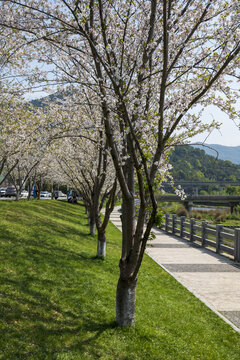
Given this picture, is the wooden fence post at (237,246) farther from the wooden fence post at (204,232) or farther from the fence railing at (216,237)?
the wooden fence post at (204,232)

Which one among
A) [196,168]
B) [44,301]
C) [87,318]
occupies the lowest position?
[87,318]

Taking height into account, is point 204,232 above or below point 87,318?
above

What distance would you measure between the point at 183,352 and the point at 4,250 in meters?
5.67

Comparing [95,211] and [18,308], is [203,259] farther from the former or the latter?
[18,308]

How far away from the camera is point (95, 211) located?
1271cm

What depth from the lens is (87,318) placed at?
6469 millimetres

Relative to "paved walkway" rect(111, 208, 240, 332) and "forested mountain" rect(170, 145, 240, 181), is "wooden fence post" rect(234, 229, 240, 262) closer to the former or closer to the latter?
"paved walkway" rect(111, 208, 240, 332)

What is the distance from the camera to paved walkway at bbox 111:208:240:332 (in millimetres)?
8516

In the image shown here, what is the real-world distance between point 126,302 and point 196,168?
15390 cm

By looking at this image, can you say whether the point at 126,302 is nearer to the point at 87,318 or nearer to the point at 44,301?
the point at 87,318

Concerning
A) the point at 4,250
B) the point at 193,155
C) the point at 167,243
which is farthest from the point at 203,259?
the point at 193,155

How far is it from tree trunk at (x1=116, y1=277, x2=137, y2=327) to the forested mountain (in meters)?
136

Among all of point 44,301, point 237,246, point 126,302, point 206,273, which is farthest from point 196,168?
point 126,302

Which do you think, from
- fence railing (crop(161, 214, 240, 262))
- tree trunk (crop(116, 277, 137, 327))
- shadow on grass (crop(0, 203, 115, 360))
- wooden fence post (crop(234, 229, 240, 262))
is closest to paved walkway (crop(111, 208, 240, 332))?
wooden fence post (crop(234, 229, 240, 262))
